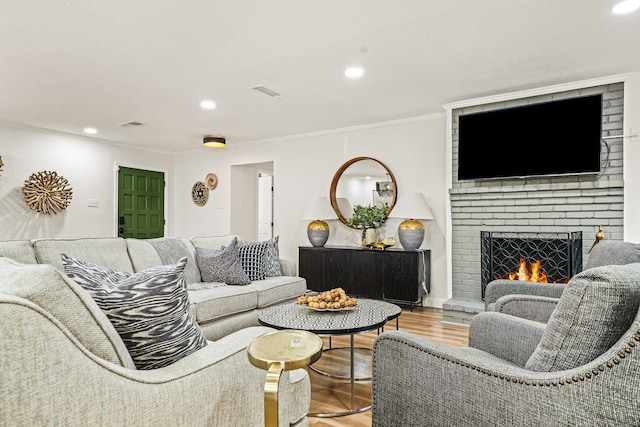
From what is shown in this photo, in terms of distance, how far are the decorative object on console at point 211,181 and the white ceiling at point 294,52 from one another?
7.59 feet

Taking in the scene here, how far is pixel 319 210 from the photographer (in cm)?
526

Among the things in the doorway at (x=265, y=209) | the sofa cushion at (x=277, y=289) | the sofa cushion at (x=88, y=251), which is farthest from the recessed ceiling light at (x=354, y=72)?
the doorway at (x=265, y=209)

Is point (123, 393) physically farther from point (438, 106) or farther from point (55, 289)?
point (438, 106)

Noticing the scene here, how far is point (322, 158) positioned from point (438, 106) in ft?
6.15

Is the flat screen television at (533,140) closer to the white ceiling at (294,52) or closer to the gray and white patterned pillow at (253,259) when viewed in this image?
the white ceiling at (294,52)

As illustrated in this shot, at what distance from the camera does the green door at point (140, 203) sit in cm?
648

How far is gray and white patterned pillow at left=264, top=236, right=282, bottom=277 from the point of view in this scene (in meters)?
3.79

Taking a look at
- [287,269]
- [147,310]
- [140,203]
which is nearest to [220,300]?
[287,269]

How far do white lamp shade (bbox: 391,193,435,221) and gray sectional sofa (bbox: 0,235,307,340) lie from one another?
1626 mm

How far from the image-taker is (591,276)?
3.19 feet

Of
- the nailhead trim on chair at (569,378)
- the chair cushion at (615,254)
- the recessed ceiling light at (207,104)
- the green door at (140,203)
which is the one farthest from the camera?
the green door at (140,203)

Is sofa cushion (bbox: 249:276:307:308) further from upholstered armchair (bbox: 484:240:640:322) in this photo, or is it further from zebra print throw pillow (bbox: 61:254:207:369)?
zebra print throw pillow (bbox: 61:254:207:369)

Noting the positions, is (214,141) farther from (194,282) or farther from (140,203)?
(194,282)

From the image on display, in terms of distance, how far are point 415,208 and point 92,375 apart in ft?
13.1
